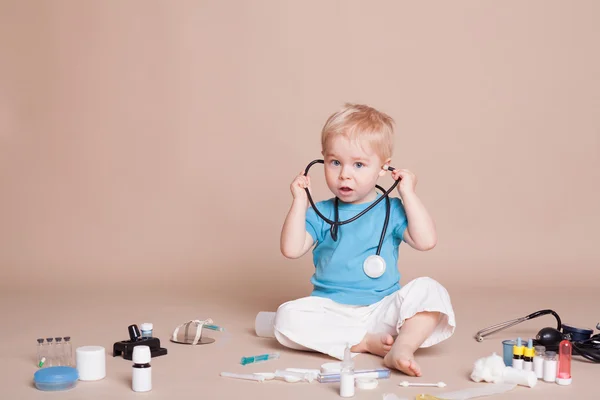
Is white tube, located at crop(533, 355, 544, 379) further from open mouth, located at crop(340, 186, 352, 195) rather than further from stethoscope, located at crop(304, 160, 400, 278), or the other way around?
open mouth, located at crop(340, 186, 352, 195)

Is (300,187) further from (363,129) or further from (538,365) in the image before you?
(538,365)

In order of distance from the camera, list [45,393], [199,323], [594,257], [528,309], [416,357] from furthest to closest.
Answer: [594,257], [528,309], [199,323], [416,357], [45,393]

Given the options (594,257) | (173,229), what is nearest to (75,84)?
(173,229)

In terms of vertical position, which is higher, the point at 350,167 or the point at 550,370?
the point at 350,167

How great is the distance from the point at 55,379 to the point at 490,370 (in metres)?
1.38

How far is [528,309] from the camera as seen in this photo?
4371 millimetres

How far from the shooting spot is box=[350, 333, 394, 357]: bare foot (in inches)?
129

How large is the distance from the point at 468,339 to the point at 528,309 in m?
0.81

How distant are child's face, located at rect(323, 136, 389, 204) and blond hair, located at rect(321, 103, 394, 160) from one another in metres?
0.02

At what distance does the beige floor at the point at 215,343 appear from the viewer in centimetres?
279

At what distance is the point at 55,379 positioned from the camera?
274 centimetres

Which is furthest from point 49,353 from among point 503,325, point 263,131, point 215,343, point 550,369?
point 263,131

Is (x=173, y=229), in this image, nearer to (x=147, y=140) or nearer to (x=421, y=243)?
(x=147, y=140)

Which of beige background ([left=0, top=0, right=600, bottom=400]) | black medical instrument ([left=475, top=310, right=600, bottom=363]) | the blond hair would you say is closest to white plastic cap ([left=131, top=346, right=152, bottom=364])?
the blond hair
